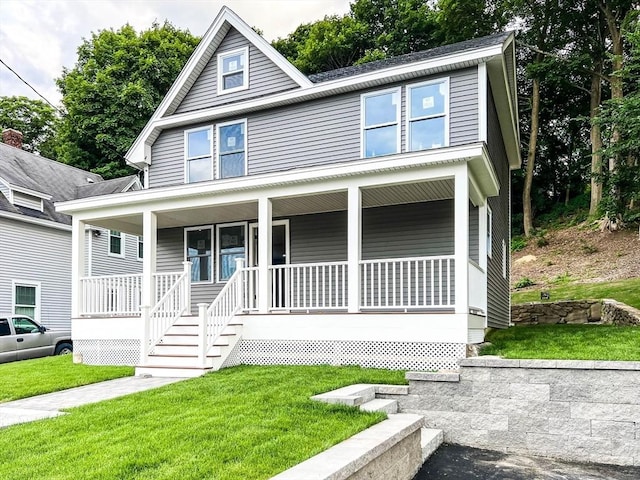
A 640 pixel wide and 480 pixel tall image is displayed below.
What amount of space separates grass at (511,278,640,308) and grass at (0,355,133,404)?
12.0 metres

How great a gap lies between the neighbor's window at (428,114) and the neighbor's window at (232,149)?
154 inches

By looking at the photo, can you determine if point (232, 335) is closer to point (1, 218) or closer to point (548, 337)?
point (548, 337)

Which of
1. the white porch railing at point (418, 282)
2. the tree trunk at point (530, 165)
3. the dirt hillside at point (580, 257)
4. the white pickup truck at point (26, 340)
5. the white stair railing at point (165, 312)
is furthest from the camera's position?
the tree trunk at point (530, 165)

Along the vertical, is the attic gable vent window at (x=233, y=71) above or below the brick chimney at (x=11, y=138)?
below

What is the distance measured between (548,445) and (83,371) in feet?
24.3

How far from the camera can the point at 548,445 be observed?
224 inches

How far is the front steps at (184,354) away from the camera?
8.16m

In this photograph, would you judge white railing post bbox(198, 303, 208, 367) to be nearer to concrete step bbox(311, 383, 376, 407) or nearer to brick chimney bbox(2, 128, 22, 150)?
concrete step bbox(311, 383, 376, 407)

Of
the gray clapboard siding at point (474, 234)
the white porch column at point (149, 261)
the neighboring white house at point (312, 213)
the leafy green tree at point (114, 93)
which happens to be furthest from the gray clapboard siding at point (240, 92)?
the leafy green tree at point (114, 93)

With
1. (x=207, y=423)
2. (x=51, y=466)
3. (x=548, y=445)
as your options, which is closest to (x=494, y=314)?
(x=548, y=445)

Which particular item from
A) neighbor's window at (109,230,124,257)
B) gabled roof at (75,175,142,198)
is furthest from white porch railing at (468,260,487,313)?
neighbor's window at (109,230,124,257)

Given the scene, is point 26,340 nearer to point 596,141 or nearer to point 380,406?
point 380,406

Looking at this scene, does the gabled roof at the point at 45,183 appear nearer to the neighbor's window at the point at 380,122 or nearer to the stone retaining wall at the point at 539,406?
the neighbor's window at the point at 380,122

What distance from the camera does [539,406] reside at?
228 inches
